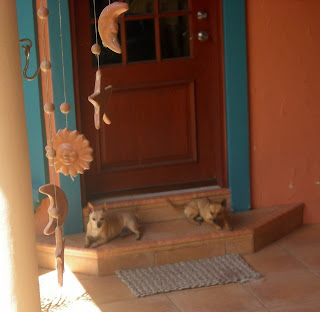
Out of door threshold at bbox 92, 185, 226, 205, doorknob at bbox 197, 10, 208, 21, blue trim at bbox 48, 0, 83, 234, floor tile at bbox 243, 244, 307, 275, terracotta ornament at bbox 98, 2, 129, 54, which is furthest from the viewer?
door threshold at bbox 92, 185, 226, 205

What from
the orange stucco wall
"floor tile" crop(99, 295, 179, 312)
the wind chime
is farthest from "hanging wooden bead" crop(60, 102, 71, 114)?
the orange stucco wall

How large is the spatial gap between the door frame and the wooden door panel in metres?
0.32

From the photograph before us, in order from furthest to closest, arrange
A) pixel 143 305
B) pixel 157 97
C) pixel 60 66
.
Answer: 1. pixel 157 97
2. pixel 60 66
3. pixel 143 305

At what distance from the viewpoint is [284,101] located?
5.57 metres

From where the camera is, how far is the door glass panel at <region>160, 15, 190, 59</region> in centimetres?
536

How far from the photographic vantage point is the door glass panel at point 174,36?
5.36 meters

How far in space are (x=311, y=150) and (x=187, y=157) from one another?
983mm

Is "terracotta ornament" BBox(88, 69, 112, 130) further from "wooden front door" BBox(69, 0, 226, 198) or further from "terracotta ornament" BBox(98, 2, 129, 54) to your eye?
"wooden front door" BBox(69, 0, 226, 198)

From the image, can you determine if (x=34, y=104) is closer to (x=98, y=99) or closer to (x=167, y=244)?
(x=167, y=244)

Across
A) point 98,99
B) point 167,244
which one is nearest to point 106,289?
point 167,244

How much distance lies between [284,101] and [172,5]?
3.72 feet

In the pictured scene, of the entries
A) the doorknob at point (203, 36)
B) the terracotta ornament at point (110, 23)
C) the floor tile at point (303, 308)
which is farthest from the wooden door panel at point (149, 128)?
the terracotta ornament at point (110, 23)

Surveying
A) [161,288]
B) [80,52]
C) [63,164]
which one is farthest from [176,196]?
[63,164]

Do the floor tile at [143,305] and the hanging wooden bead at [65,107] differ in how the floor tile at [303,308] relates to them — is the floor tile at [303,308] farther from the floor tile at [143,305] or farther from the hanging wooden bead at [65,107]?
the hanging wooden bead at [65,107]
